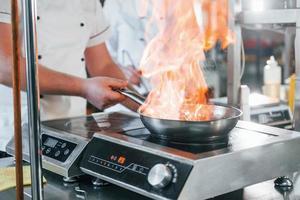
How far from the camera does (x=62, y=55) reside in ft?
6.74

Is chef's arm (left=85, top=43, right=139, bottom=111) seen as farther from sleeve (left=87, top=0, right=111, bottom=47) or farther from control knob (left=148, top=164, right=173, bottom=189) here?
control knob (left=148, top=164, right=173, bottom=189)

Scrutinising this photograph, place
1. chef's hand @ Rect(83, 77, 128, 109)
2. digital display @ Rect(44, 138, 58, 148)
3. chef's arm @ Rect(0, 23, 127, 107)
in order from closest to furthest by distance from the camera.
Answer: digital display @ Rect(44, 138, 58, 148), chef's hand @ Rect(83, 77, 128, 109), chef's arm @ Rect(0, 23, 127, 107)

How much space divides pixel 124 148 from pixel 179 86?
0.30 meters

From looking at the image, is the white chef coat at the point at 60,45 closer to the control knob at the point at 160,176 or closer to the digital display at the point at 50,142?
the digital display at the point at 50,142

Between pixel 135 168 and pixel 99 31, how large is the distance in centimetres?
133

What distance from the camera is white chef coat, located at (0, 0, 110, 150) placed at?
1.99 m

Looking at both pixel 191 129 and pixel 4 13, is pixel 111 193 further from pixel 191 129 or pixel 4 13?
pixel 4 13

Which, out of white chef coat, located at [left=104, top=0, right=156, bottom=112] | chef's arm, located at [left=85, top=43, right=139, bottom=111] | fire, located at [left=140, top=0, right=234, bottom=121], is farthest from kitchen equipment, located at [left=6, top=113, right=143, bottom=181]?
white chef coat, located at [left=104, top=0, right=156, bottom=112]

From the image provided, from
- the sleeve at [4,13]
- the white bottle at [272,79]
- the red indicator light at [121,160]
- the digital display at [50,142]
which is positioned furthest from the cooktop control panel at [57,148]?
the white bottle at [272,79]

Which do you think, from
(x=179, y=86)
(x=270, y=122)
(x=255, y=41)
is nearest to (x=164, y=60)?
(x=179, y=86)

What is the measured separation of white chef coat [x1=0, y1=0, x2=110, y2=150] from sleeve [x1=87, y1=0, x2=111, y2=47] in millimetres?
48

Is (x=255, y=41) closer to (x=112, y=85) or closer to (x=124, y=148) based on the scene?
(x=112, y=85)

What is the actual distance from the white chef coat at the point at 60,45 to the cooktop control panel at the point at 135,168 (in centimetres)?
88

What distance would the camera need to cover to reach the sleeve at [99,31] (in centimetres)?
225
